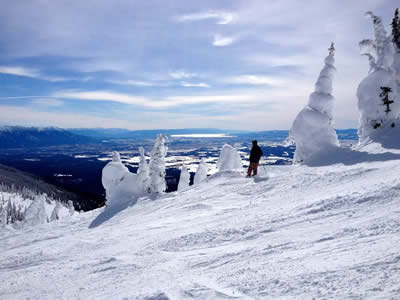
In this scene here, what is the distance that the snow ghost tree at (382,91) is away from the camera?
53.8 feet

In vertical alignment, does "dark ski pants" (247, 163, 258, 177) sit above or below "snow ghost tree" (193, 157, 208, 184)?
above

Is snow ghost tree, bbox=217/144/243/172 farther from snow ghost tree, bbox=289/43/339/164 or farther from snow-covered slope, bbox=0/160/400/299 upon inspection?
snow-covered slope, bbox=0/160/400/299

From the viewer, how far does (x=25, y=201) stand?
154375 mm

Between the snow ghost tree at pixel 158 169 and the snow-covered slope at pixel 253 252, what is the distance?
11326 millimetres

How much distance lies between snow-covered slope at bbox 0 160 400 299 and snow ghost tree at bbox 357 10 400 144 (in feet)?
22.2

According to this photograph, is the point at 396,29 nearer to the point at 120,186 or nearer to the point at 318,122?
the point at 318,122

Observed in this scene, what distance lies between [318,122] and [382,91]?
4.03 m

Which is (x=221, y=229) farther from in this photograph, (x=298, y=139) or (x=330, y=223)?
(x=298, y=139)

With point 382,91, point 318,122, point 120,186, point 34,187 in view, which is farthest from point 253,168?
point 34,187

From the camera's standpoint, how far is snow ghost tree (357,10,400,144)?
16.4 m

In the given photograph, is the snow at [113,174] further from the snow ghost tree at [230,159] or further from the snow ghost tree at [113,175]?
the snow ghost tree at [230,159]

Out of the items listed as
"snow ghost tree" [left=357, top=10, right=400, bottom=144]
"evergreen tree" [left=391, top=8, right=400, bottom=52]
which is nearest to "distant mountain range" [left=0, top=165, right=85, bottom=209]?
"snow ghost tree" [left=357, top=10, right=400, bottom=144]

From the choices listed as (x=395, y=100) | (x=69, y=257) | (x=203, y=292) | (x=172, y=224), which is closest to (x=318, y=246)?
(x=203, y=292)

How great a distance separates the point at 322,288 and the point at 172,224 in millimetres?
6901
